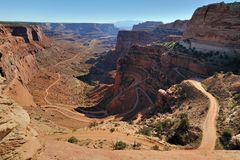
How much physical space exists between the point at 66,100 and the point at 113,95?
12.0 m

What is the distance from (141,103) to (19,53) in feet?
165

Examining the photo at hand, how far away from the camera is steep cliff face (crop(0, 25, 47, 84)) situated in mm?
70062

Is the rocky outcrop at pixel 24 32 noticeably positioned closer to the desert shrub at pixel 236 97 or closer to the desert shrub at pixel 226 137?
the desert shrub at pixel 236 97

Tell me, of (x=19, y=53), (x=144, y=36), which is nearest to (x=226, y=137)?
(x=19, y=53)

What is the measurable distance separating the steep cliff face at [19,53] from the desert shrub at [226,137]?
2000 inches

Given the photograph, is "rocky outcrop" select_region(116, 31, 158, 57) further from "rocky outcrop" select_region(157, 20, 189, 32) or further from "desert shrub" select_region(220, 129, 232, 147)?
"desert shrub" select_region(220, 129, 232, 147)

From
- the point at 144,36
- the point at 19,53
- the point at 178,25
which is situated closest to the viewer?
the point at 19,53

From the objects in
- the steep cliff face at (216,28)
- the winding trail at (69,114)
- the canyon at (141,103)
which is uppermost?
the steep cliff face at (216,28)

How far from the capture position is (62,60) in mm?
132000

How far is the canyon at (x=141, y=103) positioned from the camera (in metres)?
20.7

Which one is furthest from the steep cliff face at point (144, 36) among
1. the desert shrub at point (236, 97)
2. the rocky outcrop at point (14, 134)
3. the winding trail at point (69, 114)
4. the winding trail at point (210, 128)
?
the rocky outcrop at point (14, 134)

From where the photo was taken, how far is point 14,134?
14461 mm

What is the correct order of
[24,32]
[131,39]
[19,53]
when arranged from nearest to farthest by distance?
1. [19,53]
2. [24,32]
3. [131,39]

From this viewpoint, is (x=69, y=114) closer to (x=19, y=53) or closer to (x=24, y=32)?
(x=19, y=53)
